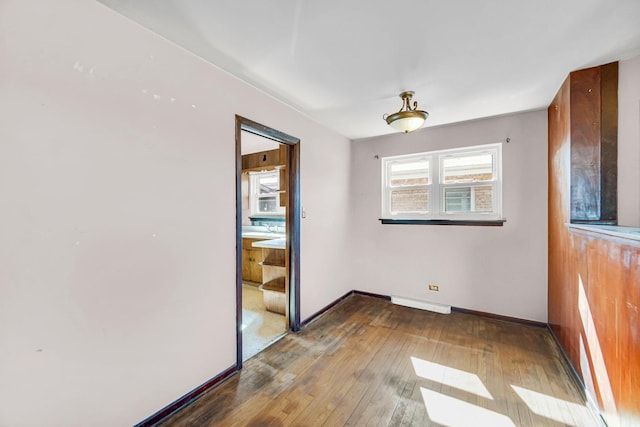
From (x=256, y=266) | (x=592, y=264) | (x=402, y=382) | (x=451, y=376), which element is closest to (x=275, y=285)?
(x=256, y=266)

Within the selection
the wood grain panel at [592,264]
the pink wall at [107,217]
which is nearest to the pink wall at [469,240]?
the wood grain panel at [592,264]

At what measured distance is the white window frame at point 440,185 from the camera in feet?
10.1

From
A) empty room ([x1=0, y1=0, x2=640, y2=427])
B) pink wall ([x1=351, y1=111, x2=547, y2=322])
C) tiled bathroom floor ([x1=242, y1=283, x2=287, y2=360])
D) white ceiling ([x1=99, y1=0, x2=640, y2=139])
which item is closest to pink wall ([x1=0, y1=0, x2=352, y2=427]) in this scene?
empty room ([x1=0, y1=0, x2=640, y2=427])

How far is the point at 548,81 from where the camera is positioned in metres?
2.15

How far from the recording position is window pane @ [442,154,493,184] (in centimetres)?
317

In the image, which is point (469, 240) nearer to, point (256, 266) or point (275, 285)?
point (275, 285)

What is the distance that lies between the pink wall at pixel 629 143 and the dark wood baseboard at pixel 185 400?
10.5 feet

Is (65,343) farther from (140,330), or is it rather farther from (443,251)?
(443,251)

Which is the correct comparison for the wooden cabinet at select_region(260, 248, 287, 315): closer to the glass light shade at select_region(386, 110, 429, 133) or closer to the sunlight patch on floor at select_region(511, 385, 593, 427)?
the glass light shade at select_region(386, 110, 429, 133)

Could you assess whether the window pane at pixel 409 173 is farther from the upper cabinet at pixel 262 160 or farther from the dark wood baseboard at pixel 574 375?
the dark wood baseboard at pixel 574 375

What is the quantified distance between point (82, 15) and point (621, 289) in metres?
3.12

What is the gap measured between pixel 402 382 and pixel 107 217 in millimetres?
2288

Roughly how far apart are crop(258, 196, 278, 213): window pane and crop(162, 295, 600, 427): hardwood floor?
2.74 m

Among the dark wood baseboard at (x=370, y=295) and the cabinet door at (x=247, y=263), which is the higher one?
the cabinet door at (x=247, y=263)
